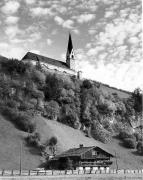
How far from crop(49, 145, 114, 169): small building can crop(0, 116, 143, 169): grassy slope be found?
15.2 feet

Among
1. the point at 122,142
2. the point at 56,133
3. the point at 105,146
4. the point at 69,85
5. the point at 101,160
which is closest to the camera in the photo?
the point at 101,160

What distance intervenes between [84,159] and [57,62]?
2808 inches

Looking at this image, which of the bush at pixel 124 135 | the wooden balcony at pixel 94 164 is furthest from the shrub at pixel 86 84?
the wooden balcony at pixel 94 164

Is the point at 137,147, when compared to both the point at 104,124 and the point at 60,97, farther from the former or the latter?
the point at 60,97

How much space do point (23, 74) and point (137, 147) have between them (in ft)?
149

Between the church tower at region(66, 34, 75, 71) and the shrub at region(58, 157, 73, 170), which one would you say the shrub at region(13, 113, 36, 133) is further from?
the church tower at region(66, 34, 75, 71)

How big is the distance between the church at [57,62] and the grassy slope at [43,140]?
35.1 m

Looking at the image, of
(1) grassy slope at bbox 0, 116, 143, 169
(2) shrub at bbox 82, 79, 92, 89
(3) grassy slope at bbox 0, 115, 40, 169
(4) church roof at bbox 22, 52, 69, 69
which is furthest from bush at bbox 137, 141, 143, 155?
(4) church roof at bbox 22, 52, 69, 69

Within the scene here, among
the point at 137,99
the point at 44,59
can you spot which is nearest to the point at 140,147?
the point at 137,99

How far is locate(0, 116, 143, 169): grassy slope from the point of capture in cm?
6981

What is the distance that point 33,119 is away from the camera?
8950 cm

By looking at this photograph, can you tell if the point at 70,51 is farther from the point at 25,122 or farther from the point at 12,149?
the point at 12,149

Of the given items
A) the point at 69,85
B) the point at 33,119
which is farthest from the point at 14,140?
the point at 69,85

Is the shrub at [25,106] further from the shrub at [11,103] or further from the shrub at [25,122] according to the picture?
the shrub at [25,122]
